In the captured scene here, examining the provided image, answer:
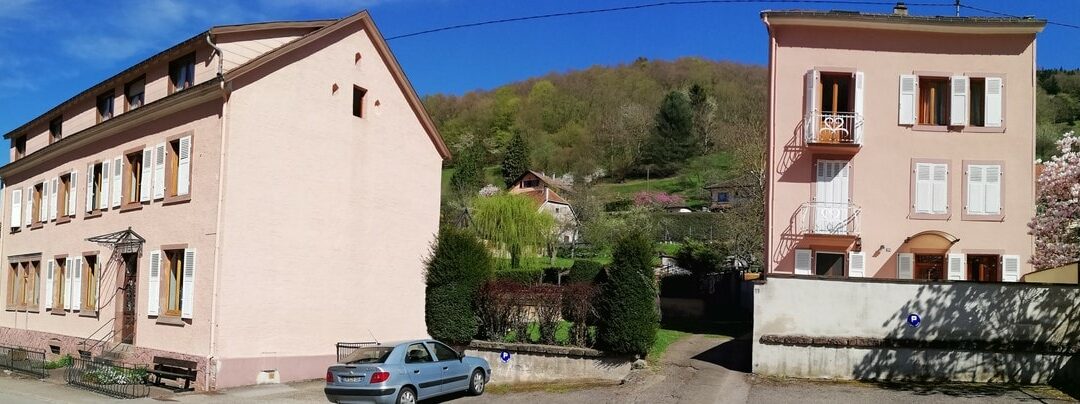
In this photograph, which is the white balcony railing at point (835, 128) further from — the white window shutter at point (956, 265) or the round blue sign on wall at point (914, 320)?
the round blue sign on wall at point (914, 320)

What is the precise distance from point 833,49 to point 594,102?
77644 mm

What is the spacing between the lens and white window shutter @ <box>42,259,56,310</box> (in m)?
27.0

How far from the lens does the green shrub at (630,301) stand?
1802 centimetres

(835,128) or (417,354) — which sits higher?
(835,128)

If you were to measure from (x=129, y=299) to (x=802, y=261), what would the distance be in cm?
1829

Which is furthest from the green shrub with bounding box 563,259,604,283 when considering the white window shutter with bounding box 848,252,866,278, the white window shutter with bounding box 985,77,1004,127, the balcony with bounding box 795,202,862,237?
the white window shutter with bounding box 985,77,1004,127

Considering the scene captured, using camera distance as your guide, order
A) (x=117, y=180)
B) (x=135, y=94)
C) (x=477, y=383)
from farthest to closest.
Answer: (x=135, y=94) → (x=117, y=180) → (x=477, y=383)

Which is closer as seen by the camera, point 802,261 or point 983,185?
point 983,185

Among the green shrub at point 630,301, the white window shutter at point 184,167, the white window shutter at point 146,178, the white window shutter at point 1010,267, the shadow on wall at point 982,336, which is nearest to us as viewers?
the shadow on wall at point 982,336

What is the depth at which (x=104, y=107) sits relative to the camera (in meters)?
26.5

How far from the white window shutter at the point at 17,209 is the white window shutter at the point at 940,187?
1218 inches

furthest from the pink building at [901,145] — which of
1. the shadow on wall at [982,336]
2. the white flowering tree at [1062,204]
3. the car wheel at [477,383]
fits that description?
the car wheel at [477,383]

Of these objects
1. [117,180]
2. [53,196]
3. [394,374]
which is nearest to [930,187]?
[394,374]

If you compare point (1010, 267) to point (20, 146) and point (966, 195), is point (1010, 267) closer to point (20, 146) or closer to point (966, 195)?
Answer: point (966, 195)
